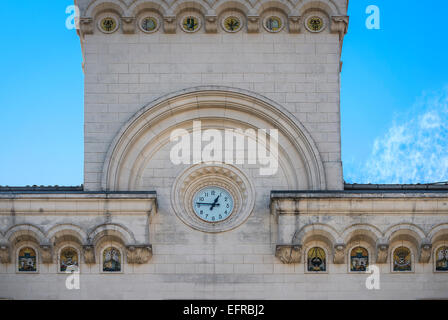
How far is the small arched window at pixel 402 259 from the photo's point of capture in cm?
2771

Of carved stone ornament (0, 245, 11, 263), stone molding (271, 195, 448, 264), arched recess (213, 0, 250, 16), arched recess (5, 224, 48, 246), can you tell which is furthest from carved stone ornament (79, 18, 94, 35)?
stone molding (271, 195, 448, 264)

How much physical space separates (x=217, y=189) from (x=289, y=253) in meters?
2.87

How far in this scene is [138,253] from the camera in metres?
27.5

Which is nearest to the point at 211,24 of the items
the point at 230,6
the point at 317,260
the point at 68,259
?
the point at 230,6

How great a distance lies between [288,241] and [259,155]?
2792mm

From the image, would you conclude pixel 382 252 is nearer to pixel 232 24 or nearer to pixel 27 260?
pixel 232 24

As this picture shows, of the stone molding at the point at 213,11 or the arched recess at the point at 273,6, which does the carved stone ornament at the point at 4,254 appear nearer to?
the stone molding at the point at 213,11

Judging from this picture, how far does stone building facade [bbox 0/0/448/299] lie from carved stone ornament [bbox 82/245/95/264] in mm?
58

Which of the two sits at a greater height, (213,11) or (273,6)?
(273,6)

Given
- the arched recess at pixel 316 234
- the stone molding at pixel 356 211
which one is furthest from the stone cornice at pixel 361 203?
the arched recess at pixel 316 234

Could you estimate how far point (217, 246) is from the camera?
92.3 feet

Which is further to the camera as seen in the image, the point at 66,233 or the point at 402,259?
the point at 402,259

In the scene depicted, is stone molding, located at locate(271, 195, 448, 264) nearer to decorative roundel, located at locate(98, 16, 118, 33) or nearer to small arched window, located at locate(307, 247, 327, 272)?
small arched window, located at locate(307, 247, 327, 272)
